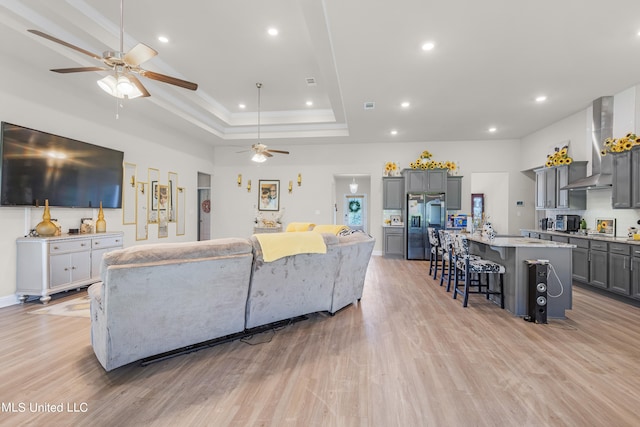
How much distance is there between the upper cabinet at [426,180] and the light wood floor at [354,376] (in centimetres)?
456

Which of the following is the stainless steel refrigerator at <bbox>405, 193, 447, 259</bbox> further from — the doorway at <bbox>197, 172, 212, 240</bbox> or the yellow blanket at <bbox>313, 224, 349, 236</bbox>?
the doorway at <bbox>197, 172, 212, 240</bbox>

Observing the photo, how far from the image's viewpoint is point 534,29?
10.4ft

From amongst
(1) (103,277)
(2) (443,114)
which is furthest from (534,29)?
(1) (103,277)

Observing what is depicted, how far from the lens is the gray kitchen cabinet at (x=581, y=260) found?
181 inches

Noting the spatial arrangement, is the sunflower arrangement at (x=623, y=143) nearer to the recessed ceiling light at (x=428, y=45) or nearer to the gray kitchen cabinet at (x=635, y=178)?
the gray kitchen cabinet at (x=635, y=178)

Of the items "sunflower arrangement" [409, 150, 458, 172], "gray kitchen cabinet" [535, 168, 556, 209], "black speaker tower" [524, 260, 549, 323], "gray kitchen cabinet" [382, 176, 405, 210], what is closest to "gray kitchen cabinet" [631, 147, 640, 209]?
"gray kitchen cabinet" [535, 168, 556, 209]

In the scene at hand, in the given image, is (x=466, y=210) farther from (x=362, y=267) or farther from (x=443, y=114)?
(x=362, y=267)

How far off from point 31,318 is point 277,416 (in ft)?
11.0

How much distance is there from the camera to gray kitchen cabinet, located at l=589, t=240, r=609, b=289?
4259 mm

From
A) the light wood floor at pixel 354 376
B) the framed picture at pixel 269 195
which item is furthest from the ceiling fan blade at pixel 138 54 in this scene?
the framed picture at pixel 269 195

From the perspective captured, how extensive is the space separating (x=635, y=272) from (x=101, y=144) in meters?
8.35

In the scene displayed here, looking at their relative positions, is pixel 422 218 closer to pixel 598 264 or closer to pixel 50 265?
pixel 598 264

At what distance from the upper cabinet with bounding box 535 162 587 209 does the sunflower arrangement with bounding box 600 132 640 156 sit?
88 centimetres

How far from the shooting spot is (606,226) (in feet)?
16.1
